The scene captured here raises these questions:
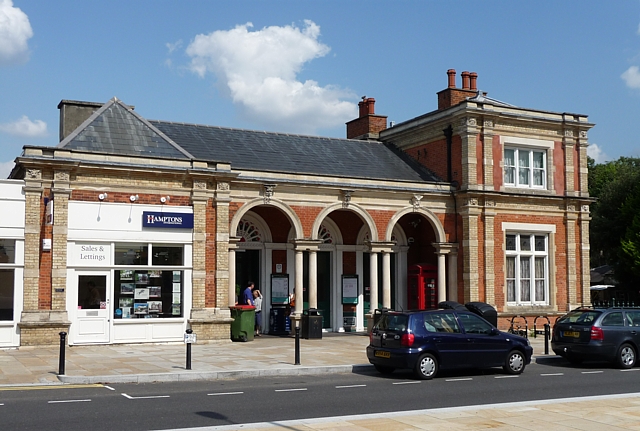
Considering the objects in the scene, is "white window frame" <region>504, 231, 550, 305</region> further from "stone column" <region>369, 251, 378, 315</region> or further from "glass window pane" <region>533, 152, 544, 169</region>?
"stone column" <region>369, 251, 378, 315</region>

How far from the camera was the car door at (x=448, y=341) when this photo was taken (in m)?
15.3

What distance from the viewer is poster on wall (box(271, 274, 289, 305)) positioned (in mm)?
25094

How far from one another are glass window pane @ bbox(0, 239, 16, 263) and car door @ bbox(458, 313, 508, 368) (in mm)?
11451

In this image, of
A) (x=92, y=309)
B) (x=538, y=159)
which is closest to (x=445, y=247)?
(x=538, y=159)

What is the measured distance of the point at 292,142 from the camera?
27.4 m

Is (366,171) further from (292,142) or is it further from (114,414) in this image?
(114,414)

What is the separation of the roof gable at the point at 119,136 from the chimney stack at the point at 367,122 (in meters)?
11.7

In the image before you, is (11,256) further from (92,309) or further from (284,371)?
(284,371)

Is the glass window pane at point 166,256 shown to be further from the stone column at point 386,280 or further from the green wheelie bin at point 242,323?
the stone column at point 386,280

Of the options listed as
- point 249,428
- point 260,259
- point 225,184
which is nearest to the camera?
point 249,428

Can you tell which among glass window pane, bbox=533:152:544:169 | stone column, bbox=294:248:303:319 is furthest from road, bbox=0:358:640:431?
glass window pane, bbox=533:152:544:169

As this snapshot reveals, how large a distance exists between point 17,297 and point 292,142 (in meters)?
11.7

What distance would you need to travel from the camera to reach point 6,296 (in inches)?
750

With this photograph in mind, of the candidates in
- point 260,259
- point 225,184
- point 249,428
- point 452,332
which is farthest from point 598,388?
point 260,259
